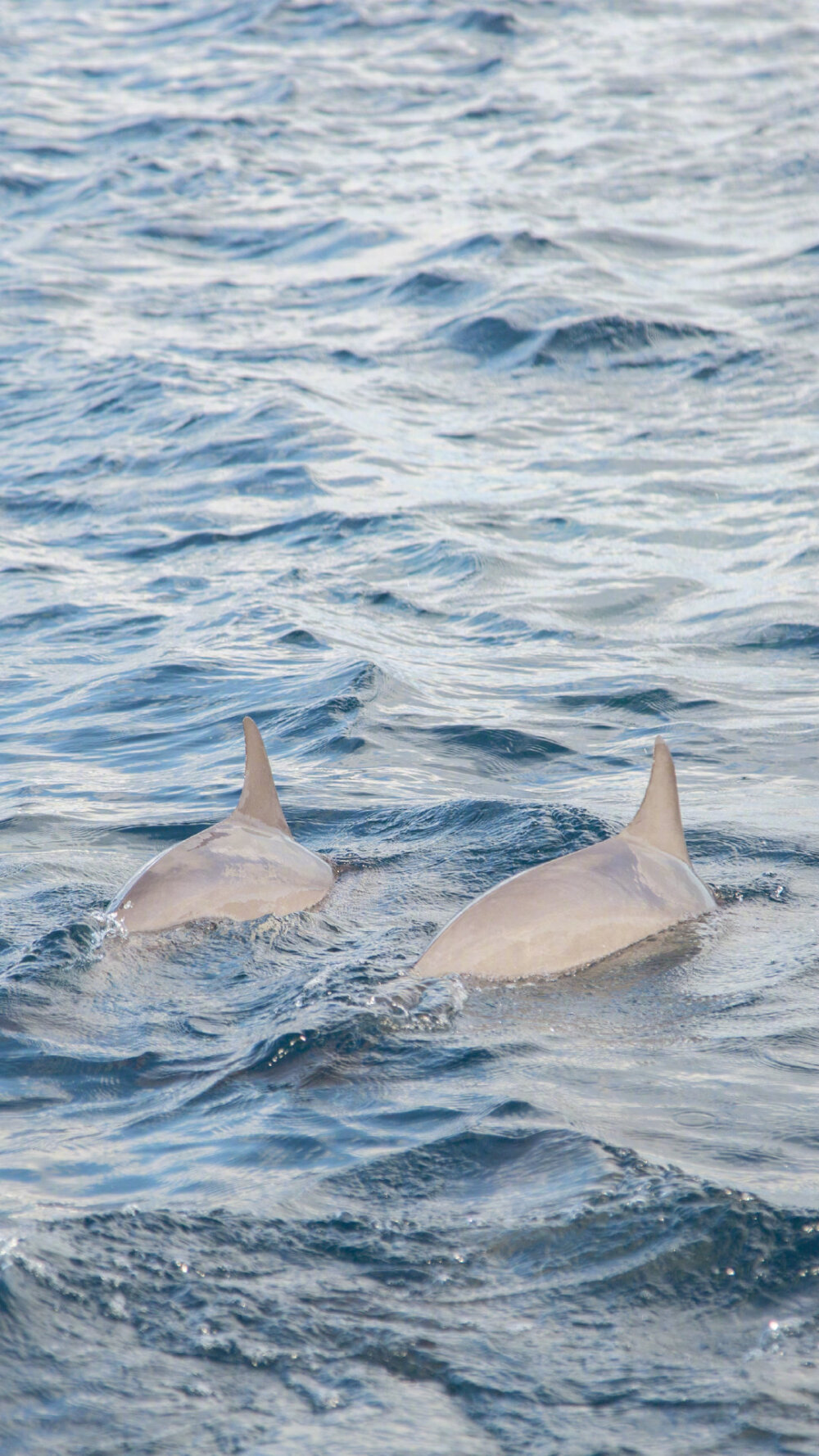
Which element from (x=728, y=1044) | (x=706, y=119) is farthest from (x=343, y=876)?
(x=706, y=119)

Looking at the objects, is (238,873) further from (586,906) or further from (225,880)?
(586,906)

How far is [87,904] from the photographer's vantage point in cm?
700

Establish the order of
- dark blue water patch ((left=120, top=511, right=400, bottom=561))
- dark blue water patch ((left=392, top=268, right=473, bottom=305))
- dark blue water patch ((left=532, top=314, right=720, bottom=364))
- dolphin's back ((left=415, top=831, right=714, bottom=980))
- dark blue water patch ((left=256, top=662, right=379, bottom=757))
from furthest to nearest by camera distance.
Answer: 1. dark blue water patch ((left=392, top=268, right=473, bottom=305))
2. dark blue water patch ((left=532, top=314, right=720, bottom=364))
3. dark blue water patch ((left=120, top=511, right=400, bottom=561))
4. dark blue water patch ((left=256, top=662, right=379, bottom=757))
5. dolphin's back ((left=415, top=831, right=714, bottom=980))

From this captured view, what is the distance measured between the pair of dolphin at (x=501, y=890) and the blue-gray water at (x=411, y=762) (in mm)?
154

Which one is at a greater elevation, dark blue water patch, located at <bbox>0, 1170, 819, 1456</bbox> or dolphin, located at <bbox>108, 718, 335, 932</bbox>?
dark blue water patch, located at <bbox>0, 1170, 819, 1456</bbox>

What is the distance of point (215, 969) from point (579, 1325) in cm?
265

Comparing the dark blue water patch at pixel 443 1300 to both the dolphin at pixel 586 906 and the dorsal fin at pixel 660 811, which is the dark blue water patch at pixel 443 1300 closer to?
the dolphin at pixel 586 906

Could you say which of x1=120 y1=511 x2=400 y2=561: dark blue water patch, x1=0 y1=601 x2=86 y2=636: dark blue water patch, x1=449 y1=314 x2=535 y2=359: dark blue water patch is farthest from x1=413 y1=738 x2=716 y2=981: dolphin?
x1=449 y1=314 x2=535 y2=359: dark blue water patch

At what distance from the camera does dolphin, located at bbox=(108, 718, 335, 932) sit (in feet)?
21.7

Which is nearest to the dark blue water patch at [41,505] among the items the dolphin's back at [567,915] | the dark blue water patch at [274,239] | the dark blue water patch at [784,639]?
the dark blue water patch at [784,639]

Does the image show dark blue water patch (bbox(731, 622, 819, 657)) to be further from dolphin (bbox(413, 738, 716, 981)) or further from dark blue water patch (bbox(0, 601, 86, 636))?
dark blue water patch (bbox(0, 601, 86, 636))

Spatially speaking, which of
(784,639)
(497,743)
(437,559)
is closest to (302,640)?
(437,559)

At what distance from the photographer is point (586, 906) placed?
20.4 feet

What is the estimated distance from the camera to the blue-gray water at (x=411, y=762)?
13.1 feet
